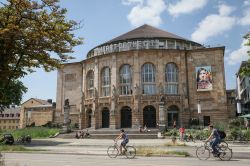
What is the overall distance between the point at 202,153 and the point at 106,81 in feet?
118

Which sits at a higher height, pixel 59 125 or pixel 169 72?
pixel 169 72

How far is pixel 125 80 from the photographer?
48656mm

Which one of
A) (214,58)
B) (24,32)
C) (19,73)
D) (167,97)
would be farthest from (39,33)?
(214,58)

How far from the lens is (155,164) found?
1277 cm

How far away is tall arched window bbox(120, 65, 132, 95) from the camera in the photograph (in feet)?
159

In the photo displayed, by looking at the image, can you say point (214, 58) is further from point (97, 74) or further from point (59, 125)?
point (59, 125)

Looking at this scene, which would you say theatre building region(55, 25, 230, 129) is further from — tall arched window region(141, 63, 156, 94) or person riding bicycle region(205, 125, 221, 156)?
person riding bicycle region(205, 125, 221, 156)

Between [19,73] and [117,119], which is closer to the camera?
[19,73]

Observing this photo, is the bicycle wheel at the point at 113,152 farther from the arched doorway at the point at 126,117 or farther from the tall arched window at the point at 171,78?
the tall arched window at the point at 171,78

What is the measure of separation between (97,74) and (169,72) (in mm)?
11955

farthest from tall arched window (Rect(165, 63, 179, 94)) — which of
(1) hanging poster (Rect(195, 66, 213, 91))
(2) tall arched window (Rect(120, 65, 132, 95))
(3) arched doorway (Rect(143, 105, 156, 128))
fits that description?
(2) tall arched window (Rect(120, 65, 132, 95))

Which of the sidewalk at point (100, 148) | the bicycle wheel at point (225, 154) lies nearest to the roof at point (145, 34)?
the sidewalk at point (100, 148)

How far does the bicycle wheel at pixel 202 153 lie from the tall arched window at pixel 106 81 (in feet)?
112

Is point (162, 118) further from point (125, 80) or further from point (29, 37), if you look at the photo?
point (29, 37)
